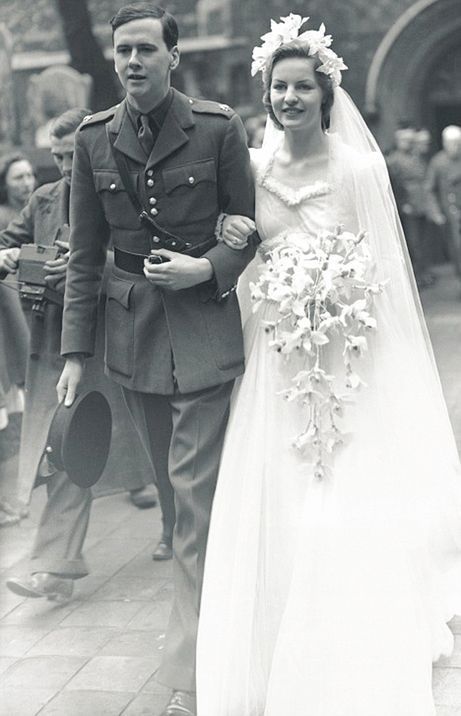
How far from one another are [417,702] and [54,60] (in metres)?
15.4

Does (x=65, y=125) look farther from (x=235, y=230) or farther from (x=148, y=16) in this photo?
(x=235, y=230)

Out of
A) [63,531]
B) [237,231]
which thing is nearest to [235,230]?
[237,231]

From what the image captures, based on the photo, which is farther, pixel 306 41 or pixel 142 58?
pixel 306 41

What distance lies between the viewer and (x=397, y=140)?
51.7 ft

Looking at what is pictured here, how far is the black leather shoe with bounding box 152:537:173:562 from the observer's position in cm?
563

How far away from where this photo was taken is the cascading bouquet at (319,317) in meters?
4.07

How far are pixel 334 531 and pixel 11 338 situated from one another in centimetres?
388

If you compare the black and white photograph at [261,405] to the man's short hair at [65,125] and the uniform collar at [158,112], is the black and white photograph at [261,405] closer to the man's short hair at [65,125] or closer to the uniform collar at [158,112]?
the uniform collar at [158,112]

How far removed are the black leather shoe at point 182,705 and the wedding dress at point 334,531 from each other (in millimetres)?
94

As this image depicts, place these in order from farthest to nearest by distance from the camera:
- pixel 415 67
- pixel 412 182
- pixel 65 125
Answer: pixel 415 67 < pixel 412 182 < pixel 65 125

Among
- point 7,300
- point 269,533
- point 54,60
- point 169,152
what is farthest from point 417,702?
point 54,60

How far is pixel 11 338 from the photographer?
291 inches

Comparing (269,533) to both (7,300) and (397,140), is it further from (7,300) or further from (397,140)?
(397,140)

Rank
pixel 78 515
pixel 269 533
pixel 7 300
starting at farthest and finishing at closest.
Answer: pixel 7 300
pixel 78 515
pixel 269 533
